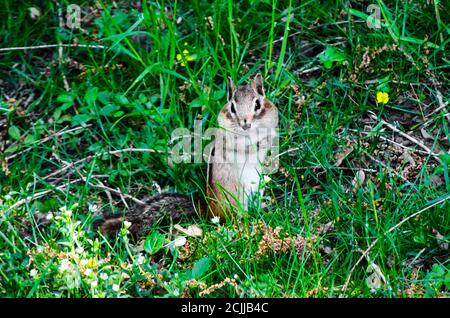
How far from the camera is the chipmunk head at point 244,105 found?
4664 millimetres

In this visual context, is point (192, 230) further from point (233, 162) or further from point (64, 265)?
point (64, 265)

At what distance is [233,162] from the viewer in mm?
4828

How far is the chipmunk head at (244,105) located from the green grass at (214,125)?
1.26 feet

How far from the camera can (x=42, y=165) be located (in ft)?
17.8

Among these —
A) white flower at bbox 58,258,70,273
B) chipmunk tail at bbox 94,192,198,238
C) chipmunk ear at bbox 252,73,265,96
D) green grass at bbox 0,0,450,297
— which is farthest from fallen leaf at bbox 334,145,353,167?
white flower at bbox 58,258,70,273

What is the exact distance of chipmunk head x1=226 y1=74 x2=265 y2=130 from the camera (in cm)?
466

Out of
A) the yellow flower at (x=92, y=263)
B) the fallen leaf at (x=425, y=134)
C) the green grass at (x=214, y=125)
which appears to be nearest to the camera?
the yellow flower at (x=92, y=263)

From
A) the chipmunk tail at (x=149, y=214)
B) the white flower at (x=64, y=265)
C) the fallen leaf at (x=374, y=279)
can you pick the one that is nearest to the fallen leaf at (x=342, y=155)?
the chipmunk tail at (x=149, y=214)

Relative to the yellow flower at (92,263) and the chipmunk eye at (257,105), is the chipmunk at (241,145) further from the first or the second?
the yellow flower at (92,263)

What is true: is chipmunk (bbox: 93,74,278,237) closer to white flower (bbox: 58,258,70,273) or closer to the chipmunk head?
the chipmunk head

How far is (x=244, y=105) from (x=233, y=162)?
363 mm
